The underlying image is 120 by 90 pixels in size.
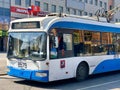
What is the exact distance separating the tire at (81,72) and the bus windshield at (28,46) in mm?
2341

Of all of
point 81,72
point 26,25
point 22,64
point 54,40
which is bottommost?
point 81,72

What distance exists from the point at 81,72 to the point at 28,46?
9.32 ft

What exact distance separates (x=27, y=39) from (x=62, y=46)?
1372 millimetres

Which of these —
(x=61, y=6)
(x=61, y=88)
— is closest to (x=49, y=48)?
(x=61, y=88)

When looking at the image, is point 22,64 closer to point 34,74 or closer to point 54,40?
point 34,74

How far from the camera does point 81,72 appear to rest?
1380cm

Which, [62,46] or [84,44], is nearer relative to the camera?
[62,46]

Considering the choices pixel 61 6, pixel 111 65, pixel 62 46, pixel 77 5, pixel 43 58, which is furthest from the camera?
pixel 77 5

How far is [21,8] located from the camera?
163ft

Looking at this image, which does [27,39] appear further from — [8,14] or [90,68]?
[8,14]

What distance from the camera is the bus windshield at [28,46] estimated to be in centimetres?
1192

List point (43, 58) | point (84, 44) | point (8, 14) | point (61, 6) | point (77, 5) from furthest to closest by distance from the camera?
1. point (77, 5)
2. point (61, 6)
3. point (8, 14)
4. point (84, 44)
5. point (43, 58)

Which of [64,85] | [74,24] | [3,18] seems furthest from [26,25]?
[3,18]

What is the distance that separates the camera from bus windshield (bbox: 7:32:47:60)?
1192cm
